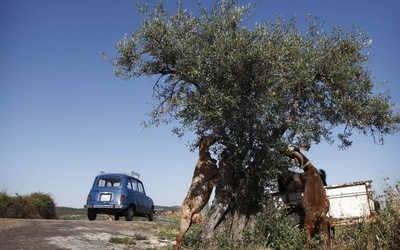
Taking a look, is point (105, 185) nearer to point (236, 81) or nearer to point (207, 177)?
point (207, 177)

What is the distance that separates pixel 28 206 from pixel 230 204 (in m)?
14.6

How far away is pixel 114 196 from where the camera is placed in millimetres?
21203

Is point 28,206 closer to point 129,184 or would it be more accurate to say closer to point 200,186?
point 129,184

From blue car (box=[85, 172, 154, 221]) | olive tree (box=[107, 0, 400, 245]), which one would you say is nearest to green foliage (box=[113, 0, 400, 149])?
olive tree (box=[107, 0, 400, 245])

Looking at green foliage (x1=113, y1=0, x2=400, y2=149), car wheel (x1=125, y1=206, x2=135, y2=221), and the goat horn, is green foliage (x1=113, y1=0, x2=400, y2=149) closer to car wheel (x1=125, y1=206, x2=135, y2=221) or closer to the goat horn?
the goat horn

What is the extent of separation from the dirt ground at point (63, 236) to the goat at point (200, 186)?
129 cm

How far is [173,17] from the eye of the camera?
560 inches

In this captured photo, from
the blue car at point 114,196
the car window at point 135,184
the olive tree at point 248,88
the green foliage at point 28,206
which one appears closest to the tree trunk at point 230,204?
the olive tree at point 248,88

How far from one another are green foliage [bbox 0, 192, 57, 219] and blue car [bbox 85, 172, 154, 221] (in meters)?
3.57

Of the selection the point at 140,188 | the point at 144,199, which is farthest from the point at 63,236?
the point at 144,199

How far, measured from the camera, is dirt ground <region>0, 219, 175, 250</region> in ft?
38.3

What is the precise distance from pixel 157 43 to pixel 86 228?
7.59 metres

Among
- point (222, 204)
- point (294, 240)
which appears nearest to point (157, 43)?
point (222, 204)

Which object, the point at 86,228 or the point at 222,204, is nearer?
the point at 222,204
